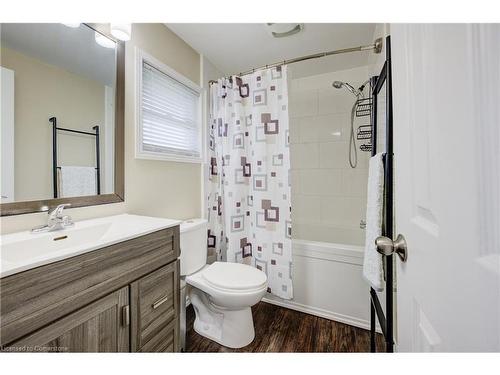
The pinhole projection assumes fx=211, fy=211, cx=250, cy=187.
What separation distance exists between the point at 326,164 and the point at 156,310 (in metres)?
2.15

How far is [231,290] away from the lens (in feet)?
4.23

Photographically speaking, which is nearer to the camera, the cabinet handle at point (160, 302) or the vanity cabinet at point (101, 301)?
the vanity cabinet at point (101, 301)

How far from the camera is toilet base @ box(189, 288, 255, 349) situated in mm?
1396

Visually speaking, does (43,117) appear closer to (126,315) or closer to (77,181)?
(77,181)

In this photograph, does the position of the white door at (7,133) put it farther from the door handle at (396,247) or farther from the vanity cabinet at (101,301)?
the door handle at (396,247)

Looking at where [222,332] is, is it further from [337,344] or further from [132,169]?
[132,169]

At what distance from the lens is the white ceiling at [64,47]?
928 mm

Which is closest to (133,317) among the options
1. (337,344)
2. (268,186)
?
(268,186)

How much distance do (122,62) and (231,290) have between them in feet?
5.13

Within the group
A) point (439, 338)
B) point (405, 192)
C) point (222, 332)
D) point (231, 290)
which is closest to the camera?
point (439, 338)

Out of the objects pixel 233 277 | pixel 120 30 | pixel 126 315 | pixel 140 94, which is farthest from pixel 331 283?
pixel 120 30

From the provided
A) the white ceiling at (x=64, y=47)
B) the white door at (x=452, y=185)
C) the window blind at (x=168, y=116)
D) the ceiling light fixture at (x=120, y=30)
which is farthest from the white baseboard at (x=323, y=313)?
the ceiling light fixture at (x=120, y=30)

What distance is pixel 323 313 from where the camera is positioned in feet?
5.58

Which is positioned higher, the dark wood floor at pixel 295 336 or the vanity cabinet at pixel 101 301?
the vanity cabinet at pixel 101 301
